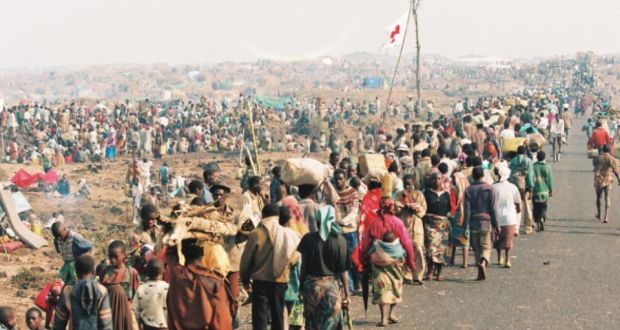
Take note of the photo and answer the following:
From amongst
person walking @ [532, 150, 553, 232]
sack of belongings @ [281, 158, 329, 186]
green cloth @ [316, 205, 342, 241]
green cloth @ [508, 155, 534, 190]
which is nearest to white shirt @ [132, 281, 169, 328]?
green cloth @ [316, 205, 342, 241]

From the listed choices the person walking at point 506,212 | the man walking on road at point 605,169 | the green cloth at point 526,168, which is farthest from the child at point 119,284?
the man walking on road at point 605,169

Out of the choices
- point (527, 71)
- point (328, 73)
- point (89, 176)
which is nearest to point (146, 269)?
point (89, 176)

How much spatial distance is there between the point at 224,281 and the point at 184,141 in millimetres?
32513

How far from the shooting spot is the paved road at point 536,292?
10391mm

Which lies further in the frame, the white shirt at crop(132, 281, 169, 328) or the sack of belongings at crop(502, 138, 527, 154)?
the sack of belongings at crop(502, 138, 527, 154)

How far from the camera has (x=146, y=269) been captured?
8109 millimetres

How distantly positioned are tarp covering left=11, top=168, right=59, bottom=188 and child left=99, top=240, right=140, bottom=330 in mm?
19733

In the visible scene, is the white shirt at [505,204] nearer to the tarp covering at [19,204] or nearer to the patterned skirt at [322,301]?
the patterned skirt at [322,301]

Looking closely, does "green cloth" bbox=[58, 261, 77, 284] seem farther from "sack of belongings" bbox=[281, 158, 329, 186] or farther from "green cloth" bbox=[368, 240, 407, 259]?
"green cloth" bbox=[368, 240, 407, 259]

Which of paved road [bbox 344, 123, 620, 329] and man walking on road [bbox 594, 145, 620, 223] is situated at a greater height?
man walking on road [bbox 594, 145, 620, 223]

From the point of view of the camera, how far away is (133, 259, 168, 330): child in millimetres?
7891

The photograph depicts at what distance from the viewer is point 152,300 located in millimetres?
7895

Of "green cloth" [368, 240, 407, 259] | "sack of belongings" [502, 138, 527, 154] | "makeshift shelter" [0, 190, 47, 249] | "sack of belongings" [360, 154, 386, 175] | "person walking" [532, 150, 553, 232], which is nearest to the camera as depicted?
"green cloth" [368, 240, 407, 259]

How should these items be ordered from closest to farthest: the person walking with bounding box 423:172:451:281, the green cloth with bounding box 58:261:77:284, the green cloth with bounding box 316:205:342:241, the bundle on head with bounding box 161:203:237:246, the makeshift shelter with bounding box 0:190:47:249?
the bundle on head with bounding box 161:203:237:246 → the green cloth with bounding box 316:205:342:241 → the green cloth with bounding box 58:261:77:284 → the person walking with bounding box 423:172:451:281 → the makeshift shelter with bounding box 0:190:47:249
